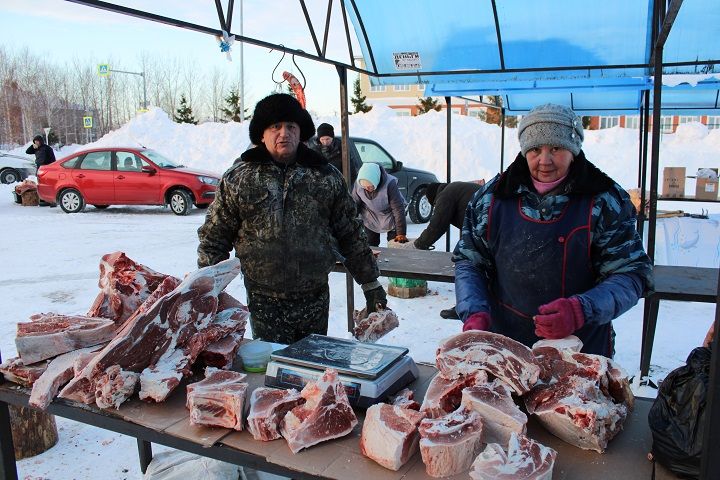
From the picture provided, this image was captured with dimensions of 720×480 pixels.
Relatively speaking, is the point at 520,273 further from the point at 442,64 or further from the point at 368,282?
the point at 442,64

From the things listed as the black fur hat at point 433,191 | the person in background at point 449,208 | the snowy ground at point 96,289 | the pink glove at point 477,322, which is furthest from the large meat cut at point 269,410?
the black fur hat at point 433,191

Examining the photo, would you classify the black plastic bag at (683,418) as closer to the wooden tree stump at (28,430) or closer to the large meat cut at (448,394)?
the large meat cut at (448,394)

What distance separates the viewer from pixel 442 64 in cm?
519

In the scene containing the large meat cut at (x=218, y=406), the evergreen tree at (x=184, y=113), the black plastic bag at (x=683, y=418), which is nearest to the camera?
the black plastic bag at (x=683, y=418)

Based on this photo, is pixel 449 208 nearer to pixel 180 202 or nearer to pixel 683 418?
pixel 683 418

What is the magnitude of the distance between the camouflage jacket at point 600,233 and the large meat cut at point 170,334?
0.96m

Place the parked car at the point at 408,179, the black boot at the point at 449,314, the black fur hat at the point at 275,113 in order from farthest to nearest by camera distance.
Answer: the parked car at the point at 408,179
the black boot at the point at 449,314
the black fur hat at the point at 275,113

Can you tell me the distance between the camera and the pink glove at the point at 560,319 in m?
1.87

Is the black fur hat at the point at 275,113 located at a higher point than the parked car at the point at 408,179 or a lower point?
higher

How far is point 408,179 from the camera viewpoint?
11961mm

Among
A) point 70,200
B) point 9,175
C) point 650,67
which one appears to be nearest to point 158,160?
point 70,200

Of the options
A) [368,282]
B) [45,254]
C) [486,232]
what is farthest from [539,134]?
[45,254]

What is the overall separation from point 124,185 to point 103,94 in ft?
113

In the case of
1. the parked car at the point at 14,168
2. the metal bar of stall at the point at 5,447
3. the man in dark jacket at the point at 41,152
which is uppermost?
the man in dark jacket at the point at 41,152
